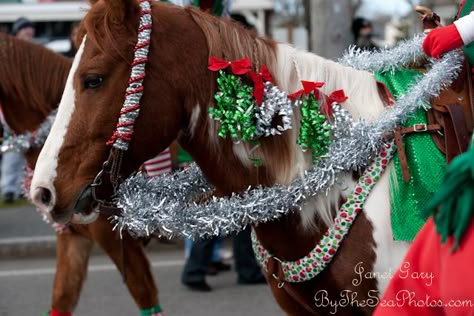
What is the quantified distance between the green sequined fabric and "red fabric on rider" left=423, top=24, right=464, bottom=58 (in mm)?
266

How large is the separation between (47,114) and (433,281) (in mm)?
3025

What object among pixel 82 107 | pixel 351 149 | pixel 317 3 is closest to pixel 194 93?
pixel 82 107

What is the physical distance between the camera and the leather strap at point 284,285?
2727 mm

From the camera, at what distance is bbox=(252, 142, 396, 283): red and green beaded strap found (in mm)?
Result: 2564

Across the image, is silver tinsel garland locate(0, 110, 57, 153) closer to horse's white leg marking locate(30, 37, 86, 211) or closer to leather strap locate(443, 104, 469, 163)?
horse's white leg marking locate(30, 37, 86, 211)

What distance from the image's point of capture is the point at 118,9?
8.34 feet

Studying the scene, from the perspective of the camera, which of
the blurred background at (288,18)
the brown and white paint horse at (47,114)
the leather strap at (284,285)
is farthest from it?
the blurred background at (288,18)

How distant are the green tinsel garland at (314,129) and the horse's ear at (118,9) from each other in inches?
25.5

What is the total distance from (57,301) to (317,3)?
4619 millimetres

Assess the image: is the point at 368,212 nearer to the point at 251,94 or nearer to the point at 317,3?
the point at 251,94

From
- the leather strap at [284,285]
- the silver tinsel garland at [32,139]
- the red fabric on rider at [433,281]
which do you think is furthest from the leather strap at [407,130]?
the silver tinsel garland at [32,139]

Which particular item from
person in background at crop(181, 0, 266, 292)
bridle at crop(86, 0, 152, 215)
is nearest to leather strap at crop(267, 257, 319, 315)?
bridle at crop(86, 0, 152, 215)

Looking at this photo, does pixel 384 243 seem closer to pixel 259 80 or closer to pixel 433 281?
pixel 259 80

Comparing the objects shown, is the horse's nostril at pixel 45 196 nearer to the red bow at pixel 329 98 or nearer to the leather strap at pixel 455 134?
the red bow at pixel 329 98
